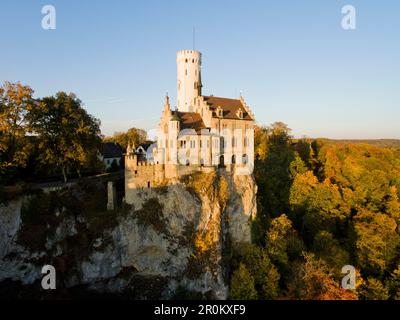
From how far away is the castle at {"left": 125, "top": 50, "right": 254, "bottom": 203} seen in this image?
114 feet

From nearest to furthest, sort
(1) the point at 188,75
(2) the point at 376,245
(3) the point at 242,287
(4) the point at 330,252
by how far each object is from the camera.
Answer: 1. (3) the point at 242,287
2. (4) the point at 330,252
3. (2) the point at 376,245
4. (1) the point at 188,75

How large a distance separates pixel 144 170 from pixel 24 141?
13.2m

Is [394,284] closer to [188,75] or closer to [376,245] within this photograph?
[376,245]

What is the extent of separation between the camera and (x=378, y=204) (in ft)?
171

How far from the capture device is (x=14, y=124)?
34.7 m

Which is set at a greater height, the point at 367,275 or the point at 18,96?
the point at 18,96

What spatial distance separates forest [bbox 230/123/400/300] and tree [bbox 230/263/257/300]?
9 centimetres

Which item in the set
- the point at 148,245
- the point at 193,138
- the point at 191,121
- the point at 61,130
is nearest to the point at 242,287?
the point at 148,245

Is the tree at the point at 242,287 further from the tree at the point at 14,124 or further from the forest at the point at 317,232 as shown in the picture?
the tree at the point at 14,124

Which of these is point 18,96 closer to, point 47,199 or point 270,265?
point 47,199

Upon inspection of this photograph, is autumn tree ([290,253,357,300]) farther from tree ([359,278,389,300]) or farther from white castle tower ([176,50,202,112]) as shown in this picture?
white castle tower ([176,50,202,112])

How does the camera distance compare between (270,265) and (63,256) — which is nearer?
(63,256)

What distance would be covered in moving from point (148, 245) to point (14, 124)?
18654mm
